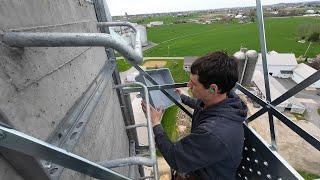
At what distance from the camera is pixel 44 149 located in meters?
1.00

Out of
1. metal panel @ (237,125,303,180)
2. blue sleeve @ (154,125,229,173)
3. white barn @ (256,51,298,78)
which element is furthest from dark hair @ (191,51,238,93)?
white barn @ (256,51,298,78)

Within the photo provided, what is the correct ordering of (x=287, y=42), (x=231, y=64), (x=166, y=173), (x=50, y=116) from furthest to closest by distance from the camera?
(x=287, y=42) < (x=166, y=173) < (x=231, y=64) < (x=50, y=116)

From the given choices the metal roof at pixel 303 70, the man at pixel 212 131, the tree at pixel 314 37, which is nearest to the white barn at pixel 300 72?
Answer: the metal roof at pixel 303 70

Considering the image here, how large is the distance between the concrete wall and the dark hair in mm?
989

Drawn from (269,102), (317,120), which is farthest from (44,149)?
(317,120)

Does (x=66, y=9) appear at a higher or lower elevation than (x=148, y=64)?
higher

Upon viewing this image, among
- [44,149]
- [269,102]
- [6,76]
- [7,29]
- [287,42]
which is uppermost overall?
[7,29]

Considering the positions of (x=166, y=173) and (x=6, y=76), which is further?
(x=166, y=173)

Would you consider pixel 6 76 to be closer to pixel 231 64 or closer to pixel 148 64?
pixel 231 64

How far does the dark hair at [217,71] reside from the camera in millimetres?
2344

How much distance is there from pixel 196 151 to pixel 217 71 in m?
0.70

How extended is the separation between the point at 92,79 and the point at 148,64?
137 feet

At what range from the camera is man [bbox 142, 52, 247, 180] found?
2193 millimetres

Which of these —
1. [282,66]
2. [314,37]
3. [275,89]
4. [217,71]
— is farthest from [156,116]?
[314,37]
